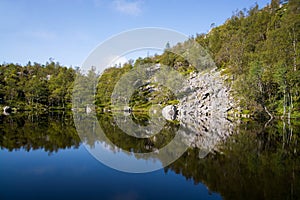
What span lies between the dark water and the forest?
25.4 metres

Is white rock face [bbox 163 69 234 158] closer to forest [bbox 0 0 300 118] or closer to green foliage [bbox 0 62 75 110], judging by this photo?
forest [bbox 0 0 300 118]

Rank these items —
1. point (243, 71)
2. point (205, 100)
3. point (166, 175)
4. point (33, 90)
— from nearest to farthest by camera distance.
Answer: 1. point (166, 175)
2. point (243, 71)
3. point (205, 100)
4. point (33, 90)

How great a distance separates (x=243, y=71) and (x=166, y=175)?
41385mm

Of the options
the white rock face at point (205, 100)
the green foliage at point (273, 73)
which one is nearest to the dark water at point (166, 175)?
the green foliage at point (273, 73)

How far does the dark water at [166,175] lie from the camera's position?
9.40 meters

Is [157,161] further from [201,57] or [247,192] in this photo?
[201,57]

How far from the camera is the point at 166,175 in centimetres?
1186

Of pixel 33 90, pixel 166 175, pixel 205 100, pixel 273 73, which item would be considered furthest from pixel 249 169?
pixel 33 90

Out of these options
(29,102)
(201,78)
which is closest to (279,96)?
(201,78)

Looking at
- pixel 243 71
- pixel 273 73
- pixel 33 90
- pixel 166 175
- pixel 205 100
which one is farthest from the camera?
pixel 33 90

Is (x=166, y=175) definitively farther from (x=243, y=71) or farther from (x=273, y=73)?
(x=243, y=71)

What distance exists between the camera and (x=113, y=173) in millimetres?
12422

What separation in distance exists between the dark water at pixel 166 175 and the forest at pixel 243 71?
25370 mm

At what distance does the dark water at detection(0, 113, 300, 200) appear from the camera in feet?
30.8
